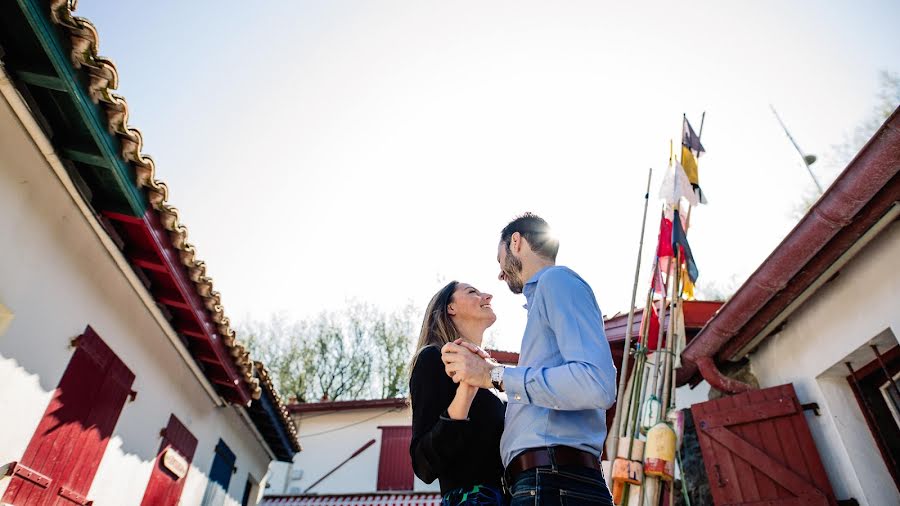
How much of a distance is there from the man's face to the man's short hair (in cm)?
4

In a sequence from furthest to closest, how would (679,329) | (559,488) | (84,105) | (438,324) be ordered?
(679,329) → (84,105) → (438,324) → (559,488)

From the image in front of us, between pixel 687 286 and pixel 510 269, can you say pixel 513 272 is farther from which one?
pixel 687 286

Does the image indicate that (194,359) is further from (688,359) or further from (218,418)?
(688,359)

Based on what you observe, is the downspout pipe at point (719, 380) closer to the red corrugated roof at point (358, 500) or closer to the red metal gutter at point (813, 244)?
the red metal gutter at point (813, 244)

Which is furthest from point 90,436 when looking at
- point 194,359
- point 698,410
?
point 698,410

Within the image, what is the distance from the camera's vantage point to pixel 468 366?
1658 millimetres

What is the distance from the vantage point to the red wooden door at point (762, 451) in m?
4.59

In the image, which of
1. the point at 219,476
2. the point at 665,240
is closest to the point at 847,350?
the point at 665,240

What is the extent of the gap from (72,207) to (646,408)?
217 inches

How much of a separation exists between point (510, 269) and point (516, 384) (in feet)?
2.11

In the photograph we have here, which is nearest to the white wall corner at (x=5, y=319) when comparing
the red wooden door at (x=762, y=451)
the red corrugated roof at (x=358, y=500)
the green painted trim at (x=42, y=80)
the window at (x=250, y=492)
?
the green painted trim at (x=42, y=80)

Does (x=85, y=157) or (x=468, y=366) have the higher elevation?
(x=85, y=157)

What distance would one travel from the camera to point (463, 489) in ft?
5.61

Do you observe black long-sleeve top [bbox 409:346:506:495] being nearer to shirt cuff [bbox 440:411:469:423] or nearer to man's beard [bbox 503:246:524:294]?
shirt cuff [bbox 440:411:469:423]
